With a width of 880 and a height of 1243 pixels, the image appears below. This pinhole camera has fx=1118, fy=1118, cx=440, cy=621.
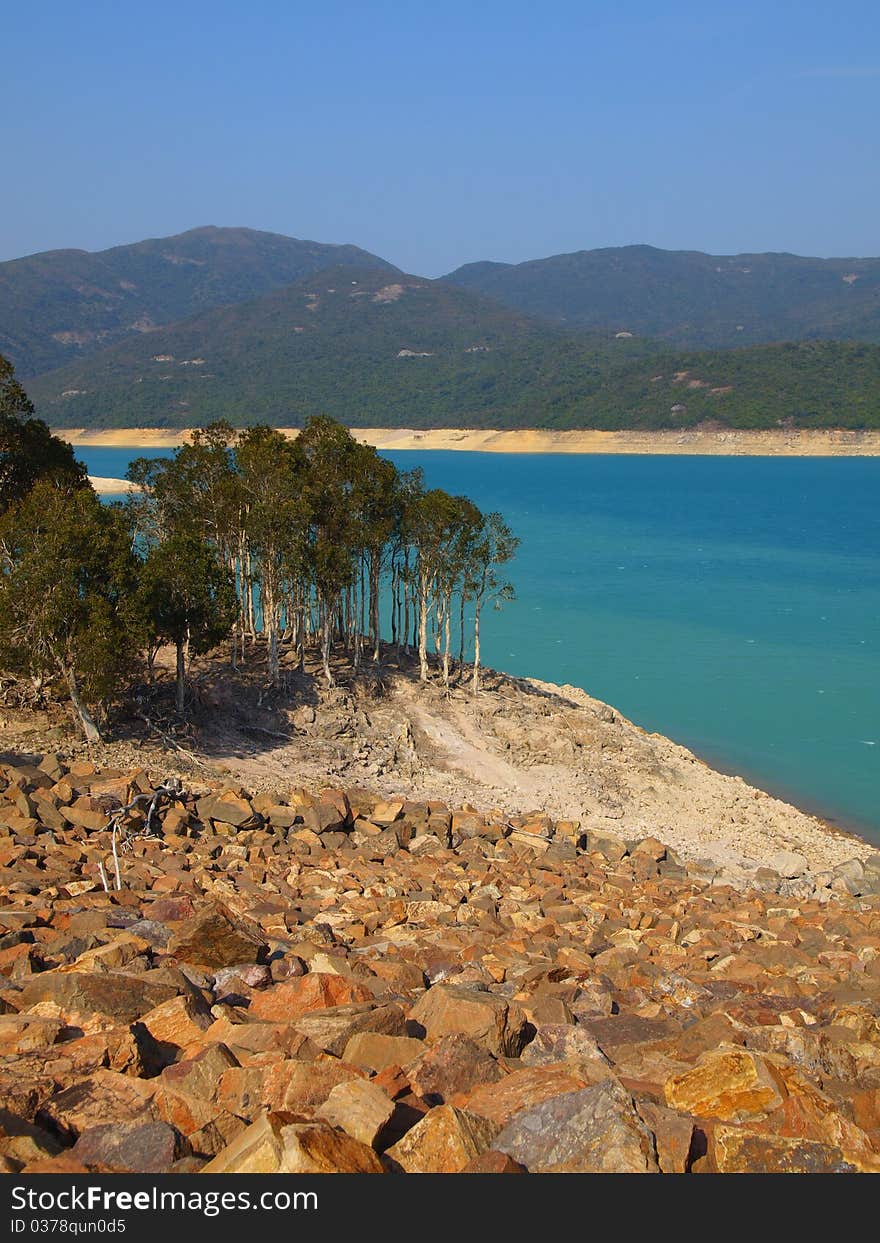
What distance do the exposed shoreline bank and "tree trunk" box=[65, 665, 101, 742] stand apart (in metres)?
144

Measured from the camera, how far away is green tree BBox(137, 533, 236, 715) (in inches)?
831

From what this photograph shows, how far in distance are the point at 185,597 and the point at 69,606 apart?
2758 mm

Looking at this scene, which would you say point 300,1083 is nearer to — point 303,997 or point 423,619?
point 303,997

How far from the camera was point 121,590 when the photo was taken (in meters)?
20.5

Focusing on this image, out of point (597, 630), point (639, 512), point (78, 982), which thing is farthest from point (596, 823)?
point (639, 512)

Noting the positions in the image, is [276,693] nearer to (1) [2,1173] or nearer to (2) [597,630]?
(1) [2,1173]

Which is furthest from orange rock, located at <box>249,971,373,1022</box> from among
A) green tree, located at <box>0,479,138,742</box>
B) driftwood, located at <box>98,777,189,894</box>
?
green tree, located at <box>0,479,138,742</box>

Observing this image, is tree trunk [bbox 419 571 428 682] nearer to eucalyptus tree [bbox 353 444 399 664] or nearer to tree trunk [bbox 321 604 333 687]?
eucalyptus tree [bbox 353 444 399 664]

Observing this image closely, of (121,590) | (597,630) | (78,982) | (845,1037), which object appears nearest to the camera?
(78,982)

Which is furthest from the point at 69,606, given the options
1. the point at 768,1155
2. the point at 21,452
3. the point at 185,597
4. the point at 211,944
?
the point at 768,1155

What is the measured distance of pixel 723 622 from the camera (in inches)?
2025

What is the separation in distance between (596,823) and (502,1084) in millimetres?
15429

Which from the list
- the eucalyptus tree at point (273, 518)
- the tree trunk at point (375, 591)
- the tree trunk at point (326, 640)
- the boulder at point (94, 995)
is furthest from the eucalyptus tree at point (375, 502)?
the boulder at point (94, 995)
